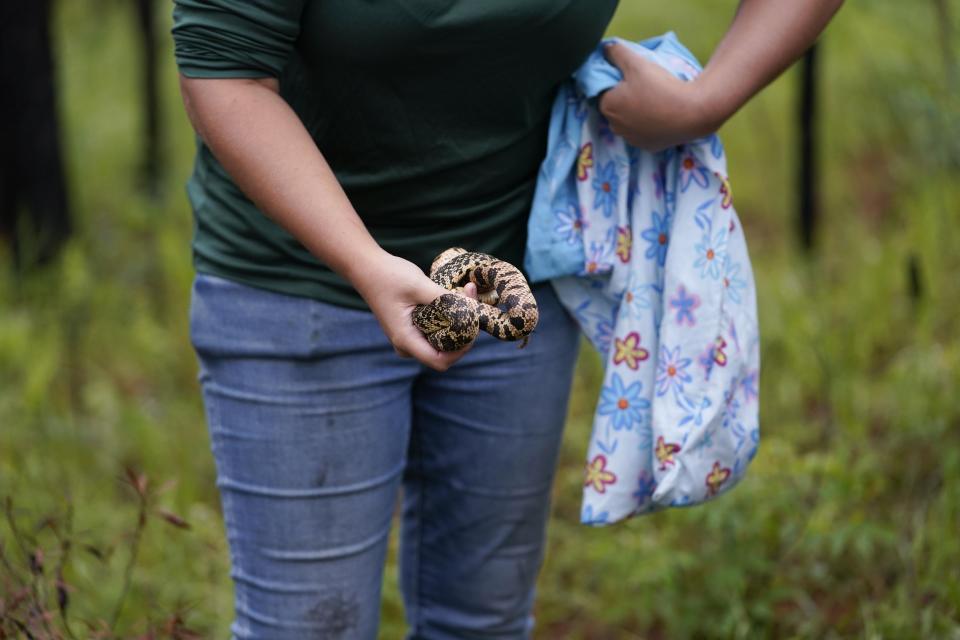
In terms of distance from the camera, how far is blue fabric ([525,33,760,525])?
177cm

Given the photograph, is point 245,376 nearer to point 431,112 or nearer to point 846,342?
point 431,112

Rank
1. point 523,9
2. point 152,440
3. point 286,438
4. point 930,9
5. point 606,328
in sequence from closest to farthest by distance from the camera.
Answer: point 523,9 < point 286,438 < point 606,328 < point 152,440 < point 930,9

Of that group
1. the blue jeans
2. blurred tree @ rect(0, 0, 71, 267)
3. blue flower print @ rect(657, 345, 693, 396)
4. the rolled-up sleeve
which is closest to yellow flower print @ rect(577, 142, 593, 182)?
the blue jeans

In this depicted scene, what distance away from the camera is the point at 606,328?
188 centimetres

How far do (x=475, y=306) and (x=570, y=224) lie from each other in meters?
0.47

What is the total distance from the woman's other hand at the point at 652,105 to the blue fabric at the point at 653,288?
36mm

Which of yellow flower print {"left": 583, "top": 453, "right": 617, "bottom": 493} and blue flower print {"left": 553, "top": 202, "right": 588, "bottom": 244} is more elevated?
blue flower print {"left": 553, "top": 202, "right": 588, "bottom": 244}

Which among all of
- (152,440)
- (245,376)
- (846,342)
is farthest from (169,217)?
(245,376)

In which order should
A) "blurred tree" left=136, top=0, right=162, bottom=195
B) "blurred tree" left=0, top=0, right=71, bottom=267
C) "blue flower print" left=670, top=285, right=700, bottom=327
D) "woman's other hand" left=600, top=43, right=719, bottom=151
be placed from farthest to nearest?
"blurred tree" left=136, top=0, right=162, bottom=195, "blurred tree" left=0, top=0, right=71, bottom=267, "blue flower print" left=670, top=285, right=700, bottom=327, "woman's other hand" left=600, top=43, right=719, bottom=151

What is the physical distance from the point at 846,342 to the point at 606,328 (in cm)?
191

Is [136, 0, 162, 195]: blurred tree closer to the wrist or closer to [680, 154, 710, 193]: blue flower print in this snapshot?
[680, 154, 710, 193]: blue flower print

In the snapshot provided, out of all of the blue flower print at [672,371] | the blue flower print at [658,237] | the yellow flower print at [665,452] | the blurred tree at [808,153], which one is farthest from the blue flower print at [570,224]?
the blurred tree at [808,153]

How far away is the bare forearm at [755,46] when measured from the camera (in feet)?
5.49

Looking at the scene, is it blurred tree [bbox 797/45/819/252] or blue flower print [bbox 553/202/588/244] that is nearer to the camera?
blue flower print [bbox 553/202/588/244]
